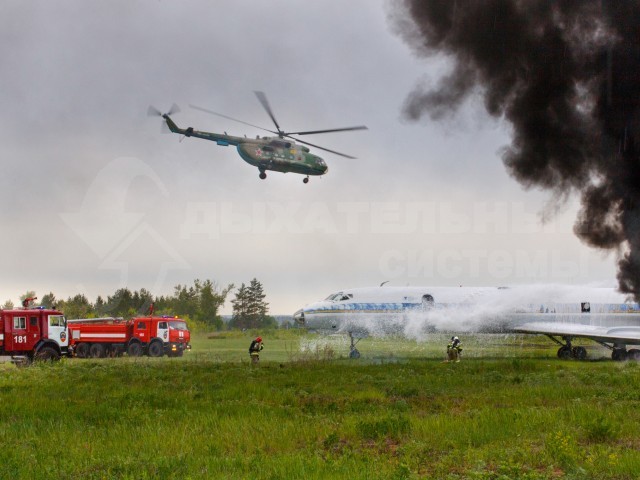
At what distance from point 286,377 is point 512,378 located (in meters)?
7.99

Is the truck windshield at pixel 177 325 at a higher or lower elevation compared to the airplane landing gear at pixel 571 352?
higher

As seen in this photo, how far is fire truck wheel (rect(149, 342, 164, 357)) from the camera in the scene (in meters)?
44.8

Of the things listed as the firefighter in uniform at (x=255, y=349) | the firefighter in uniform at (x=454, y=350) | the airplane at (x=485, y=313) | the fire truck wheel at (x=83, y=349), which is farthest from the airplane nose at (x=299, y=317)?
the fire truck wheel at (x=83, y=349)

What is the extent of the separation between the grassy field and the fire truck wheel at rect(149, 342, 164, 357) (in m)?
18.0

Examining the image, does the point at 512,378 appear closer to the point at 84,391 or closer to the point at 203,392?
the point at 203,392

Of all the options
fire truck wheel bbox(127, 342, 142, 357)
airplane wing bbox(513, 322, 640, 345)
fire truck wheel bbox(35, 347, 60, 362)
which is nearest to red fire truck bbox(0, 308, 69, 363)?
fire truck wheel bbox(35, 347, 60, 362)

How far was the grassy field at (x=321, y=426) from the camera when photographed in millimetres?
11312

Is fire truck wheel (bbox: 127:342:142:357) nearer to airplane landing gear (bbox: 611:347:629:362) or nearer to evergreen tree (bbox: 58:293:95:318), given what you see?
airplane landing gear (bbox: 611:347:629:362)

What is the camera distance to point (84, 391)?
22.0 meters

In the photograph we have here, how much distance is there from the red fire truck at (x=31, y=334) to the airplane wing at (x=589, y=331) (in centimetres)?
2552

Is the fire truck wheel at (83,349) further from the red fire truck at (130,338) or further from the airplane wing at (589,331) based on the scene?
the airplane wing at (589,331)

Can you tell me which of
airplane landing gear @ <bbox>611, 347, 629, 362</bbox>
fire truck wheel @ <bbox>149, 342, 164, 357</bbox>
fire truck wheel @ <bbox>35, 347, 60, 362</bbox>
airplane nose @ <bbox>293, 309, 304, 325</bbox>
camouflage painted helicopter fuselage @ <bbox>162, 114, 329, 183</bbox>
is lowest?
airplane landing gear @ <bbox>611, 347, 629, 362</bbox>

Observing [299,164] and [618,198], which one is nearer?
[618,198]

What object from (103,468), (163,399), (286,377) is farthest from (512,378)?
(103,468)
